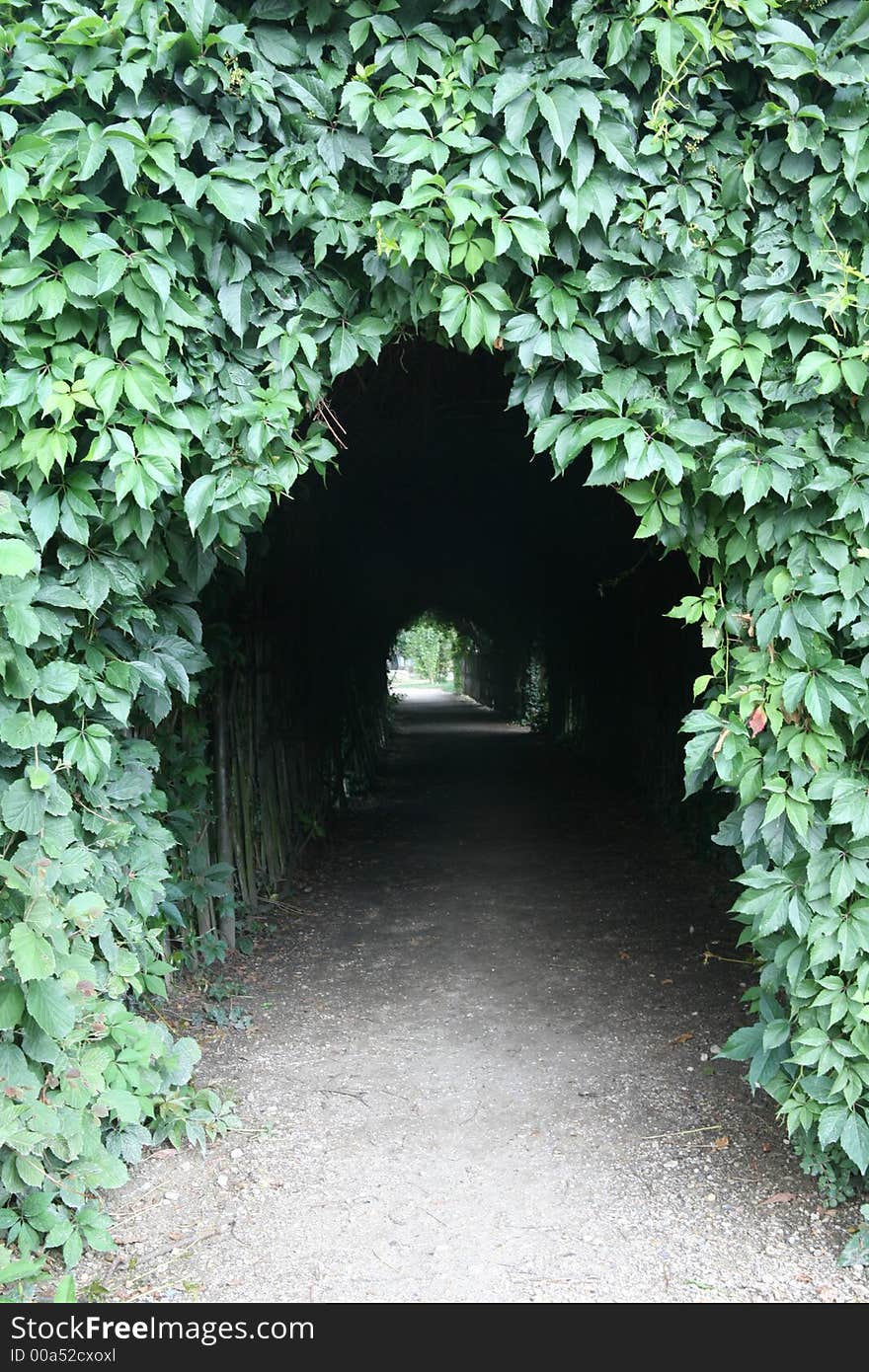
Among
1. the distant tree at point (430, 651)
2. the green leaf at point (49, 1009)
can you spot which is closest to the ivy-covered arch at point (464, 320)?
the green leaf at point (49, 1009)

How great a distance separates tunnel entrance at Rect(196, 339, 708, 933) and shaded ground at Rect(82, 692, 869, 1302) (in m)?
1.16

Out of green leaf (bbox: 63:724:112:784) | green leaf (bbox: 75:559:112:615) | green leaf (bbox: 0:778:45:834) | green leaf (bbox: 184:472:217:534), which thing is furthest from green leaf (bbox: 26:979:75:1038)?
green leaf (bbox: 184:472:217:534)

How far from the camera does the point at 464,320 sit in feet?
7.86

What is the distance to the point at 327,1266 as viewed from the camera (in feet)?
7.93

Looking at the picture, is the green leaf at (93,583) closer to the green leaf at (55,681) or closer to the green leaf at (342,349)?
the green leaf at (55,681)

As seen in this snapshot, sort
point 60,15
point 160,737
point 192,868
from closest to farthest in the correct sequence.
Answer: point 60,15 < point 160,737 < point 192,868

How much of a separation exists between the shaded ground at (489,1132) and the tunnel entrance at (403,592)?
1162 millimetres

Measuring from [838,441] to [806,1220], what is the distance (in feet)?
7.24

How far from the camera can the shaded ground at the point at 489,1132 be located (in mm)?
2400

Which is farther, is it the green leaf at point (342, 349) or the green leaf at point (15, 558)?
the green leaf at point (342, 349)

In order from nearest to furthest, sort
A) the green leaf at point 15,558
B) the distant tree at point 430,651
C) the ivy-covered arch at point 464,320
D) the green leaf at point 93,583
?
1. the green leaf at point 15,558
2. the ivy-covered arch at point 464,320
3. the green leaf at point 93,583
4. the distant tree at point 430,651

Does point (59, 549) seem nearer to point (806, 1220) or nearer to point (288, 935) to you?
point (806, 1220)

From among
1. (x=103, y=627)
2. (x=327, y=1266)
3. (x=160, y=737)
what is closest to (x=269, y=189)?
(x=103, y=627)

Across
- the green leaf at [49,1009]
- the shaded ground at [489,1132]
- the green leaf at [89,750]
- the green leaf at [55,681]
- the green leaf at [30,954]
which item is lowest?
the shaded ground at [489,1132]
